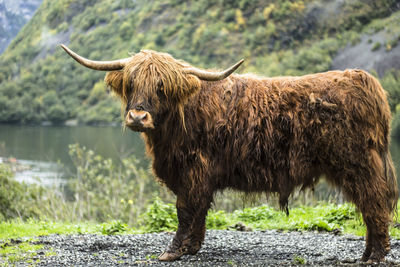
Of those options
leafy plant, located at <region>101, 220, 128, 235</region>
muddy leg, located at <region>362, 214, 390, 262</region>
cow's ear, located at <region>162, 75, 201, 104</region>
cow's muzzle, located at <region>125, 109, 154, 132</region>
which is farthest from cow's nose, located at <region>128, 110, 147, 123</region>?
leafy plant, located at <region>101, 220, 128, 235</region>

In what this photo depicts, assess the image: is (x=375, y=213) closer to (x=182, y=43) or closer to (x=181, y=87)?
(x=181, y=87)

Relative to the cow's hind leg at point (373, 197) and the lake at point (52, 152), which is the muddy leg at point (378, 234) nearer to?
the cow's hind leg at point (373, 197)

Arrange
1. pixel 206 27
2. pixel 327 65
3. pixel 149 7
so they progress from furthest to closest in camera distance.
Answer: pixel 149 7
pixel 206 27
pixel 327 65

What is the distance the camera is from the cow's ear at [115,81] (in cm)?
561

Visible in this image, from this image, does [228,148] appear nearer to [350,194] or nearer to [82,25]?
[350,194]

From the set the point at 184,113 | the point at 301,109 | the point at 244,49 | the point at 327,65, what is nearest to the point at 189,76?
the point at 184,113

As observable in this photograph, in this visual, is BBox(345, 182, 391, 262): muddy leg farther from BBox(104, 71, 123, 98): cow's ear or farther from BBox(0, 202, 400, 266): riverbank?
BBox(104, 71, 123, 98): cow's ear

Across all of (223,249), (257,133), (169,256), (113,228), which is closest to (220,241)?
(223,249)

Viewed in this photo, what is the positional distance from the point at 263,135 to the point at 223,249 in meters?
1.77

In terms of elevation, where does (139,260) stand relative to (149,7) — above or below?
below

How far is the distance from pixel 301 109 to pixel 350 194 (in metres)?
1.05

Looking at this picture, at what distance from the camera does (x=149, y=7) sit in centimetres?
10819

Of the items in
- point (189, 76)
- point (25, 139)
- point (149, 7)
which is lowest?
point (25, 139)

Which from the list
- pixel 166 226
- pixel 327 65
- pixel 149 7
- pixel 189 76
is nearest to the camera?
pixel 189 76
